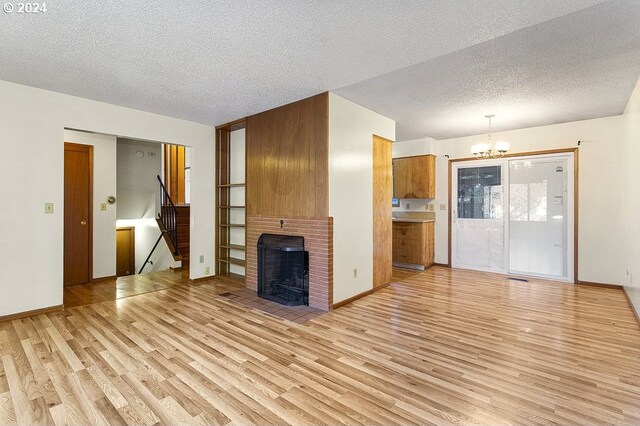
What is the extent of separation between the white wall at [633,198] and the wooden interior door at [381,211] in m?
2.85

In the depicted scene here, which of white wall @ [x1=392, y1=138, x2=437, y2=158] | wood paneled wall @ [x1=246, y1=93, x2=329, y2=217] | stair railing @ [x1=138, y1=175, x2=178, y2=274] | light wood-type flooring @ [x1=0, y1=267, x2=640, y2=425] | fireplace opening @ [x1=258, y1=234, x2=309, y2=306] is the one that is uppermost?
white wall @ [x1=392, y1=138, x2=437, y2=158]

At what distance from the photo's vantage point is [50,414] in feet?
5.92

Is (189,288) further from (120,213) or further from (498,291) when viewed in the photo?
(498,291)

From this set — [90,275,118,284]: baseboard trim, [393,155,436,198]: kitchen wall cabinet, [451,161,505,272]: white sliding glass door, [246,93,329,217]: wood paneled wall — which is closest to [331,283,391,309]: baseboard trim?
[246,93,329,217]: wood paneled wall

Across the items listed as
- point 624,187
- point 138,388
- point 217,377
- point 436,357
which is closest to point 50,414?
point 138,388

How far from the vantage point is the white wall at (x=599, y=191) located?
4.61 m

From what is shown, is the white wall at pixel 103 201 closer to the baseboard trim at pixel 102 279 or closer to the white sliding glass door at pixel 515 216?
the baseboard trim at pixel 102 279

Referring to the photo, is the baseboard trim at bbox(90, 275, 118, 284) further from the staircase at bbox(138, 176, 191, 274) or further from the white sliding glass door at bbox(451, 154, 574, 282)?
the white sliding glass door at bbox(451, 154, 574, 282)

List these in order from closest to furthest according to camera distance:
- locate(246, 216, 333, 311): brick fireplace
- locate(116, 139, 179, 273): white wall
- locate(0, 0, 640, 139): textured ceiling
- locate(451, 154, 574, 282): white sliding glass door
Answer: locate(0, 0, 640, 139): textured ceiling
locate(246, 216, 333, 311): brick fireplace
locate(451, 154, 574, 282): white sliding glass door
locate(116, 139, 179, 273): white wall

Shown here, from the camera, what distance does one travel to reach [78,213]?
15.8 ft

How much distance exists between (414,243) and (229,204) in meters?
3.69

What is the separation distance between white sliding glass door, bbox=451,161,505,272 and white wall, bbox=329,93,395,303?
2.72 metres

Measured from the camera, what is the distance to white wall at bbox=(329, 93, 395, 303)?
374cm

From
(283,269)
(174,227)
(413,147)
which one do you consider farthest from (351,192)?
(174,227)
